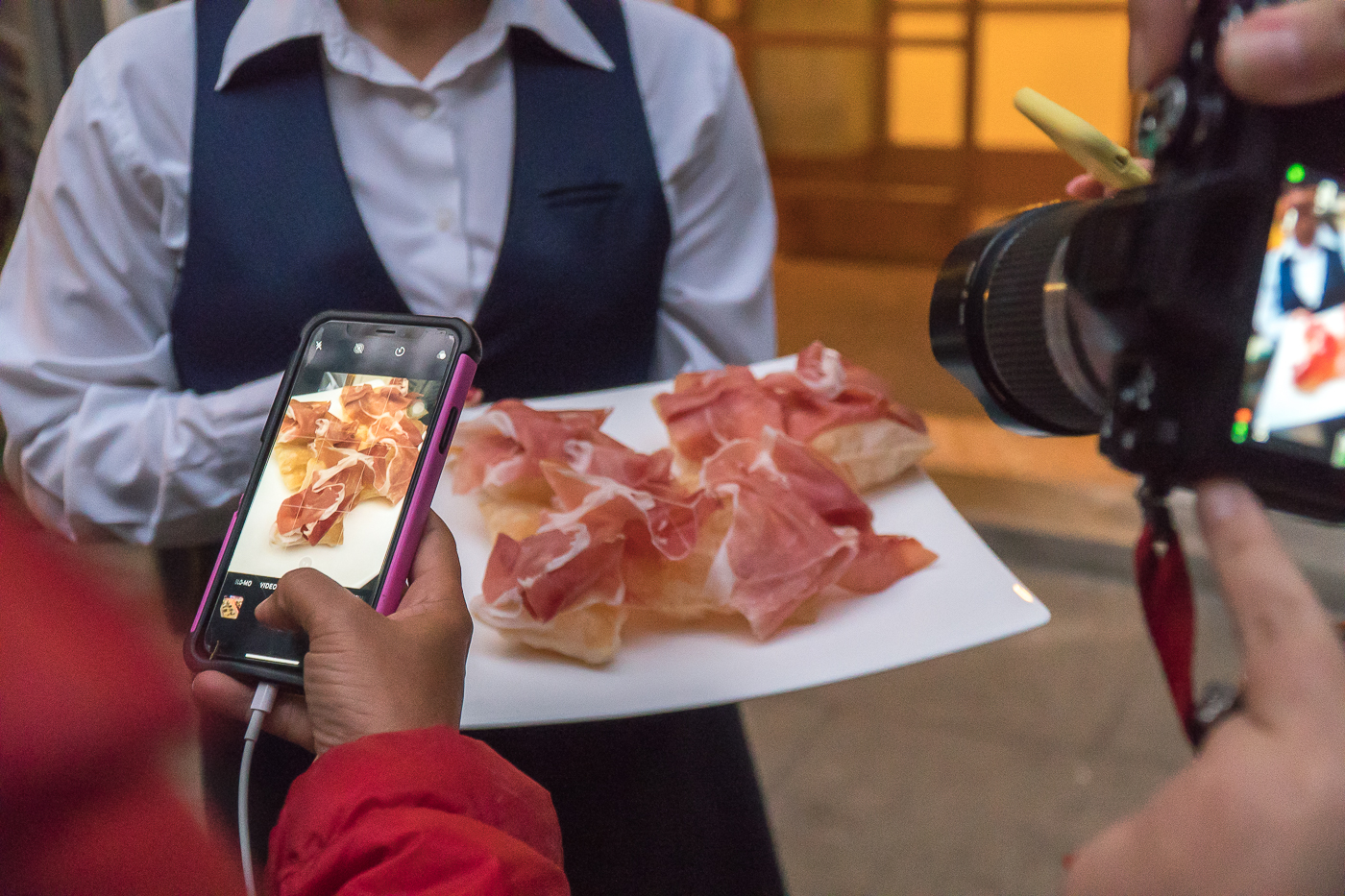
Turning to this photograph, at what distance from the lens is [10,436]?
828 millimetres

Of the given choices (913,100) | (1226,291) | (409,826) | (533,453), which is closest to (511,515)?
(533,453)

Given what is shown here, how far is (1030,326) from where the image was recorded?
0.52 metres

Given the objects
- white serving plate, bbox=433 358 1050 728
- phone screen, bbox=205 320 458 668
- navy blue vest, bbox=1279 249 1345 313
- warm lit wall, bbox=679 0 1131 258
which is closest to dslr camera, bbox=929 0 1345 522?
navy blue vest, bbox=1279 249 1345 313

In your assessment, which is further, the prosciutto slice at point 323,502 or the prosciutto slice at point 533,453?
the prosciutto slice at point 533,453

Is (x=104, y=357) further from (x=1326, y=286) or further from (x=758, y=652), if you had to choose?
(x=1326, y=286)

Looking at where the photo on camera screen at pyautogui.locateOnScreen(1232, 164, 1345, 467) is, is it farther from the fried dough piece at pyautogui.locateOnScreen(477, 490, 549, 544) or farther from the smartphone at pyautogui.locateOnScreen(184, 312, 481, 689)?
the fried dough piece at pyautogui.locateOnScreen(477, 490, 549, 544)

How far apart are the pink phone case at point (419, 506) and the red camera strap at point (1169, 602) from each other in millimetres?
358

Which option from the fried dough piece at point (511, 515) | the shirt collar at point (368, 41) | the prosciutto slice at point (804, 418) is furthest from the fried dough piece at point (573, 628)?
the shirt collar at point (368, 41)

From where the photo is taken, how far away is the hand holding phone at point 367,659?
0.45m

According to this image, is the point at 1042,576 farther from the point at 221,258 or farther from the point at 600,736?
the point at 221,258

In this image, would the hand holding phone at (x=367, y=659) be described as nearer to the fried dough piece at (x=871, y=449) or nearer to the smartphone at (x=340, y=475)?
the smartphone at (x=340, y=475)

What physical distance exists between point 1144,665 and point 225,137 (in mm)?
1774

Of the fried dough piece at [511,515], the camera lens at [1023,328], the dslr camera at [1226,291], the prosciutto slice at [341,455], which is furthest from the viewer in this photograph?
the fried dough piece at [511,515]

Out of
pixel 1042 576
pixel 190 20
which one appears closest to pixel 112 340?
pixel 190 20
